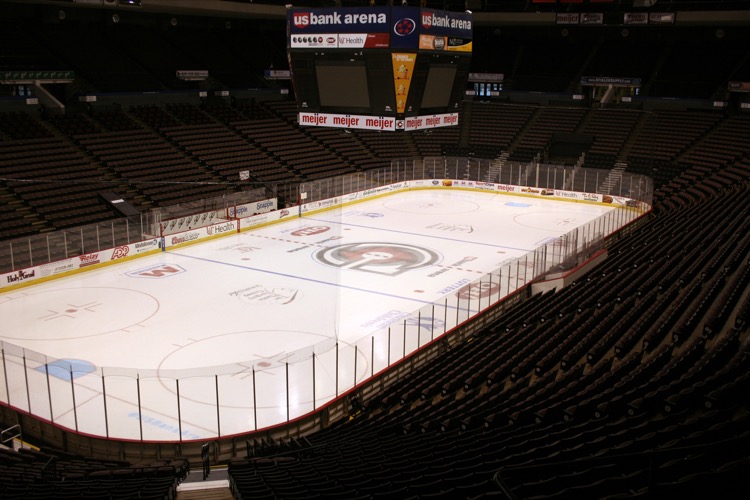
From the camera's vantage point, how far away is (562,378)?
1164cm

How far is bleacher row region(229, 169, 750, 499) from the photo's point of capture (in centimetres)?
467

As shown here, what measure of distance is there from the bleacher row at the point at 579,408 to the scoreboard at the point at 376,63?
5893mm

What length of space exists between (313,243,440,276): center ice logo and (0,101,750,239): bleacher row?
4.95 metres

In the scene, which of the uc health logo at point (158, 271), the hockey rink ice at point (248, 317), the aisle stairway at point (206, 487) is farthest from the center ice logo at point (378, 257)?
the aisle stairway at point (206, 487)

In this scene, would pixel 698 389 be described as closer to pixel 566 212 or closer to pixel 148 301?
pixel 148 301

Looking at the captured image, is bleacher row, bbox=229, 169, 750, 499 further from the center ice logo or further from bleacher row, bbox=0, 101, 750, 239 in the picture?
bleacher row, bbox=0, 101, 750, 239

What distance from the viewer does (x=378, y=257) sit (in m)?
26.4

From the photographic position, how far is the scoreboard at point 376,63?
15203 millimetres

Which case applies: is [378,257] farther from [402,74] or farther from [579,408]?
[579,408]

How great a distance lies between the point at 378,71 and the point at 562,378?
7900 mm

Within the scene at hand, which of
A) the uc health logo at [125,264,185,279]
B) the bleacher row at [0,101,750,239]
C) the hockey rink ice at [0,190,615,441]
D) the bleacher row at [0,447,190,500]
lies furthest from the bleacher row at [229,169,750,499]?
the bleacher row at [0,101,750,239]

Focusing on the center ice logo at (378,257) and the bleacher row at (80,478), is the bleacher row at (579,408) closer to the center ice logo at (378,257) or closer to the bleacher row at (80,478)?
the bleacher row at (80,478)

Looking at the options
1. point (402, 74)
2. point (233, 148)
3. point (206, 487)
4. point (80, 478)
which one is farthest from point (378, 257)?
point (80, 478)

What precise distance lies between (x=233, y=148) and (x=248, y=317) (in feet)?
69.5
